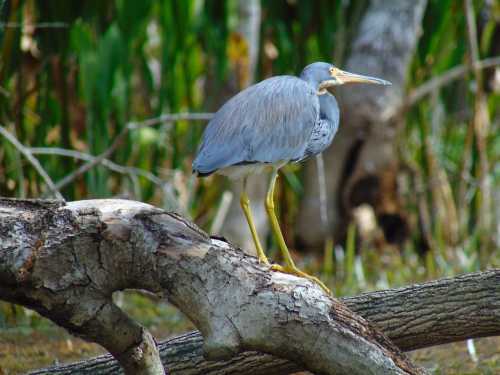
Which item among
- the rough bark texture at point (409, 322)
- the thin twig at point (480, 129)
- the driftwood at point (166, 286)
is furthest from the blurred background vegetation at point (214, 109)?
the driftwood at point (166, 286)

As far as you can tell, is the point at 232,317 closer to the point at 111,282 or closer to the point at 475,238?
the point at 111,282

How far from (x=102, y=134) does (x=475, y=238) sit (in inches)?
124

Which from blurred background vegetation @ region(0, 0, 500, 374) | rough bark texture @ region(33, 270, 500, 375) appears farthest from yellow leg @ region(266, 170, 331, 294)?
blurred background vegetation @ region(0, 0, 500, 374)

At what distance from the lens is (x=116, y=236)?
327 cm

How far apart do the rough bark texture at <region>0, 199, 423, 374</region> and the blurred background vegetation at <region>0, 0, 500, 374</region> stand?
2498 mm

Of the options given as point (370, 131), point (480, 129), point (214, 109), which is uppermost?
point (214, 109)

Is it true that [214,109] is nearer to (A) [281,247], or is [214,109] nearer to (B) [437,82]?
(B) [437,82]

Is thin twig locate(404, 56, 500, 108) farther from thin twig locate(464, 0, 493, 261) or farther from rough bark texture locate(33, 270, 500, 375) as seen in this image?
rough bark texture locate(33, 270, 500, 375)

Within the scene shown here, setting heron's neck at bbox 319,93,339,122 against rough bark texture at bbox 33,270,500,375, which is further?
heron's neck at bbox 319,93,339,122

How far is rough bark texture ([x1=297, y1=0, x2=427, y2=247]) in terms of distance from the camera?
8023 mm

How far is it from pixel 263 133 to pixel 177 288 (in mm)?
1012

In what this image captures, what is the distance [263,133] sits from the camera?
13.4ft

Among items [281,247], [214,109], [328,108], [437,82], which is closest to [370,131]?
[437,82]

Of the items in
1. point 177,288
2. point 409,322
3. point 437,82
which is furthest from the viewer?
point 437,82
